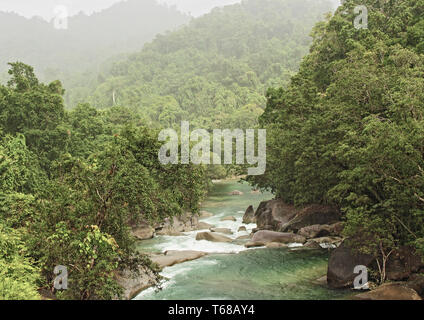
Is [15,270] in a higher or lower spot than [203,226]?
higher

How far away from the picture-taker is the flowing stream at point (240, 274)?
52.3ft

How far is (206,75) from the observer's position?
5822 inches

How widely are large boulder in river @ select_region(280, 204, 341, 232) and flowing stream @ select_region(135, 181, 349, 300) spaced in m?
3.97

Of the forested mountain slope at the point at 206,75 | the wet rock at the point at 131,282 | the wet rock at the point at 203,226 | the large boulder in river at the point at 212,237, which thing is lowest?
the wet rock at the point at 203,226

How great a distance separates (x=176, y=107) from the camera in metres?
115

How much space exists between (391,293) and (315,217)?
12.5 metres

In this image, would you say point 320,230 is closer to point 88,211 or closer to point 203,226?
point 203,226

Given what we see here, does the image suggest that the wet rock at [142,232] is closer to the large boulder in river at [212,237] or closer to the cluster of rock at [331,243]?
the large boulder in river at [212,237]

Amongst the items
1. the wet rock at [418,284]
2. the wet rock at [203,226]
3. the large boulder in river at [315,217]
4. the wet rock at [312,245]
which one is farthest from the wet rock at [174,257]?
the wet rock at [418,284]

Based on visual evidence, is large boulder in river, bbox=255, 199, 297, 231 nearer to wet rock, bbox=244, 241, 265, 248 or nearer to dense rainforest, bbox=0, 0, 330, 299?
wet rock, bbox=244, 241, 265, 248

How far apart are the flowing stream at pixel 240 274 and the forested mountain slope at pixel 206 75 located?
66.0 metres

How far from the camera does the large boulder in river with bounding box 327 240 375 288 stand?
15969 mm

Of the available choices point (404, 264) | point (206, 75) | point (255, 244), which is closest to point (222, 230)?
point (255, 244)
